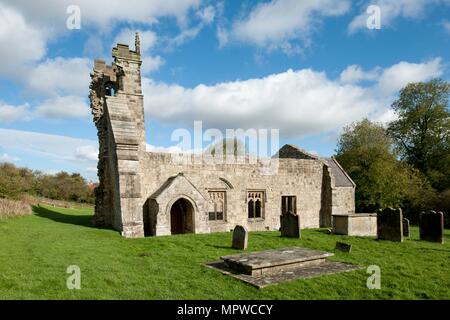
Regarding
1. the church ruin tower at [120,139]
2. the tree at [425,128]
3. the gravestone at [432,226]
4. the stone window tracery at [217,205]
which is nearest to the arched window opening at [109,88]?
the church ruin tower at [120,139]

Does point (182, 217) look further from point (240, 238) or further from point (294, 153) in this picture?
point (294, 153)

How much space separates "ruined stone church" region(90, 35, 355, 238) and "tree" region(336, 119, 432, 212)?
8.01 meters

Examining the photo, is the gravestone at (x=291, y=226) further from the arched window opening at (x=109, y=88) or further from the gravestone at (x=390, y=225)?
the arched window opening at (x=109, y=88)

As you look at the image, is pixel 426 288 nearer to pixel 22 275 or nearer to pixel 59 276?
pixel 59 276

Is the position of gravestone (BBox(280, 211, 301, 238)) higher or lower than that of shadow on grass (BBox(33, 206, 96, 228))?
higher

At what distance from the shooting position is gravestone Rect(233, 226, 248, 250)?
34.3ft

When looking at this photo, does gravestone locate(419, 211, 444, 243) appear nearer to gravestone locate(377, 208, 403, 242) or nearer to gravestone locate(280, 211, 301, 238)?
gravestone locate(377, 208, 403, 242)

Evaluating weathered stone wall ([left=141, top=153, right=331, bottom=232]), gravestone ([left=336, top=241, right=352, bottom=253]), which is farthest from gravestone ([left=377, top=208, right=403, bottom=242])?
weathered stone wall ([left=141, top=153, right=331, bottom=232])

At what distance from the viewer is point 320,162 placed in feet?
65.2

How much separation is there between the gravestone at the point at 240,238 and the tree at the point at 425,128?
25.3m

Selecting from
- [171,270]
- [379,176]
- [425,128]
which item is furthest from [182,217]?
[425,128]

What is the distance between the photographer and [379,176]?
88.5 feet

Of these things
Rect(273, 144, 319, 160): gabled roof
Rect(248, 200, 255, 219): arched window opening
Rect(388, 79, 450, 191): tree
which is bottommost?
Rect(248, 200, 255, 219): arched window opening

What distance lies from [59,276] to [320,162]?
53.6 feet
